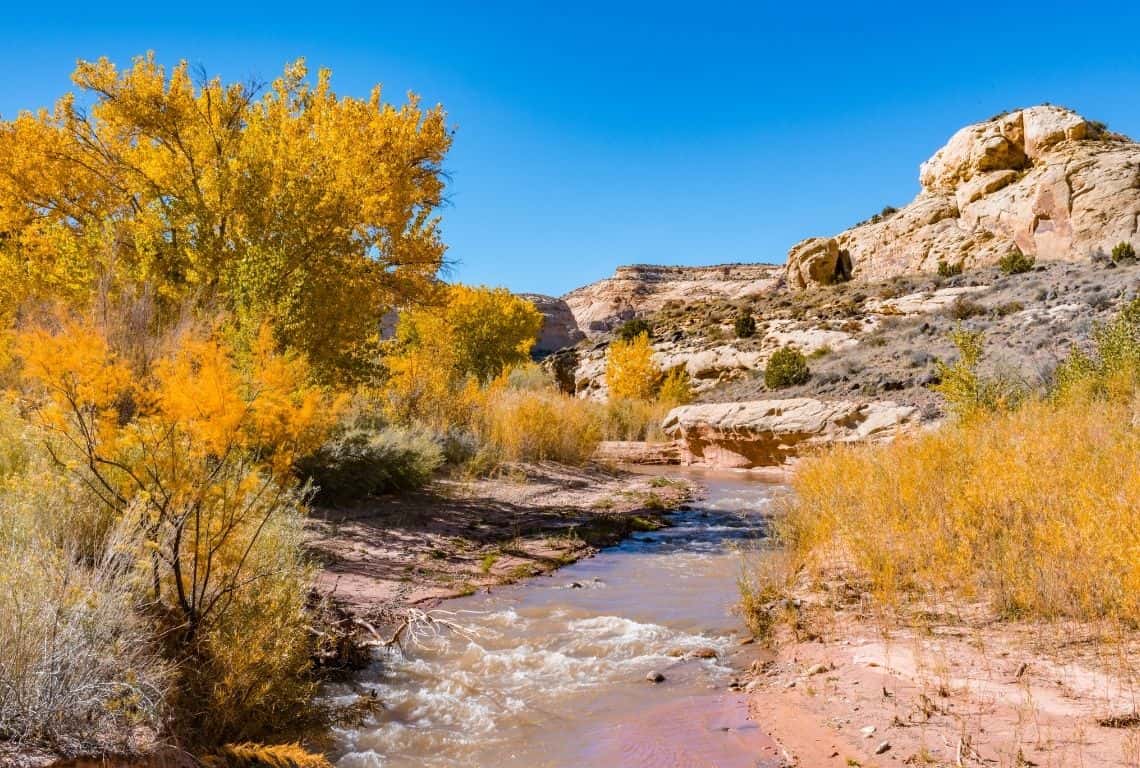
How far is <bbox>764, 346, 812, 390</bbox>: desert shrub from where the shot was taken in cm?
2372

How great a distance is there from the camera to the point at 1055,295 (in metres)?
24.0

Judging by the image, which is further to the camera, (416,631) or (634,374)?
(634,374)

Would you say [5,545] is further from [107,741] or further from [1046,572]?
[1046,572]

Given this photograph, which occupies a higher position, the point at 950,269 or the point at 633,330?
the point at 950,269

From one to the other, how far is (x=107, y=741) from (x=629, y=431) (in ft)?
72.7

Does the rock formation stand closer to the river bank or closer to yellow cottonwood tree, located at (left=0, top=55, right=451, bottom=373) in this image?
yellow cottonwood tree, located at (left=0, top=55, right=451, bottom=373)

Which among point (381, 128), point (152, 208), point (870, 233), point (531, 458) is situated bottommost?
point (531, 458)

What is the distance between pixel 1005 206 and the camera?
132ft

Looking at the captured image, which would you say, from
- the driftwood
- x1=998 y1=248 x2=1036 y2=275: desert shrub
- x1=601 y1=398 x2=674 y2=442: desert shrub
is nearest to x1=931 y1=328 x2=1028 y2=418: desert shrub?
the driftwood

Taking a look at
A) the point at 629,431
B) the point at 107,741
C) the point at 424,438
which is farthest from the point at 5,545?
the point at 629,431

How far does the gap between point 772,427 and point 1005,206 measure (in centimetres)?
3114

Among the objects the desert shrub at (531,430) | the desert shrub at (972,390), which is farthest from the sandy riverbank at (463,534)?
the desert shrub at (972,390)

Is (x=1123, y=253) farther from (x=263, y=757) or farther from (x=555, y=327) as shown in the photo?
(x=555, y=327)

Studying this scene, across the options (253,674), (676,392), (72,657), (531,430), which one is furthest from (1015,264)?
(72,657)
